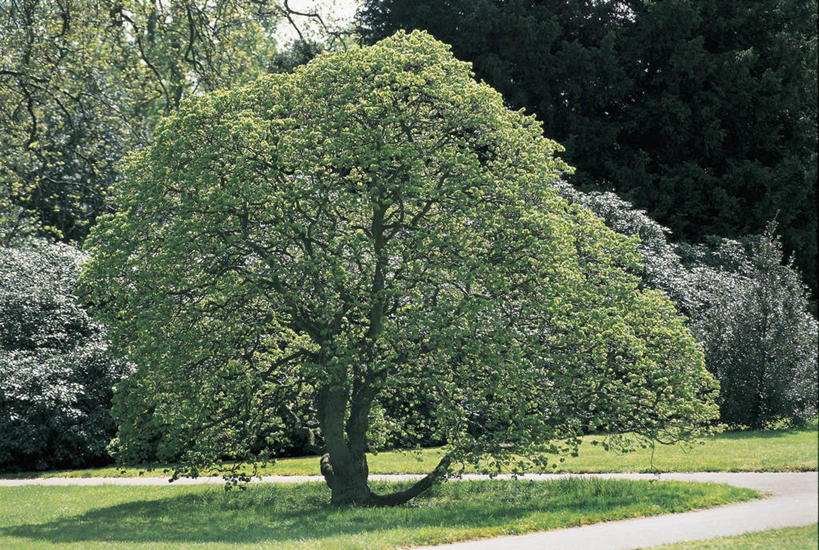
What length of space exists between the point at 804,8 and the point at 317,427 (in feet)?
81.3

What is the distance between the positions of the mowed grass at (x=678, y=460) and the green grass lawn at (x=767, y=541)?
4.98 metres

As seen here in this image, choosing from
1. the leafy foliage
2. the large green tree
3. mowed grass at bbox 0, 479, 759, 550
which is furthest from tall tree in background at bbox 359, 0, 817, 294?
mowed grass at bbox 0, 479, 759, 550

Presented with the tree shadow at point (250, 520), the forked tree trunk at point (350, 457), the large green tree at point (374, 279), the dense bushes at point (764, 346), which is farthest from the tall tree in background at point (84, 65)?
the dense bushes at point (764, 346)

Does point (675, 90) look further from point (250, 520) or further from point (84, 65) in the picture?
point (250, 520)

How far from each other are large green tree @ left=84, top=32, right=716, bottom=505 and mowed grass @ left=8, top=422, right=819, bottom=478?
191cm

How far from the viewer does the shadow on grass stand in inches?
451

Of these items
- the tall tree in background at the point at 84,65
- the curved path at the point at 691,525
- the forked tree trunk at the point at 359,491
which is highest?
the tall tree in background at the point at 84,65

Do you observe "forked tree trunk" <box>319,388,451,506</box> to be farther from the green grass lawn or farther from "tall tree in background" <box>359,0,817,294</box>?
"tall tree in background" <box>359,0,817,294</box>

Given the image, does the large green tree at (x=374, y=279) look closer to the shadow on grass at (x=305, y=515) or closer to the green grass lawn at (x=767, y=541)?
the shadow on grass at (x=305, y=515)

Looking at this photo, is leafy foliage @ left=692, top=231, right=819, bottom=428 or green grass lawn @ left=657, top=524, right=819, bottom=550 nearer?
green grass lawn @ left=657, top=524, right=819, bottom=550

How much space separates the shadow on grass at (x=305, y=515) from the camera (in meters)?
11.5

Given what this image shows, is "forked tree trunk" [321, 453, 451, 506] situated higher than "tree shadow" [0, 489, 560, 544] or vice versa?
"forked tree trunk" [321, 453, 451, 506]

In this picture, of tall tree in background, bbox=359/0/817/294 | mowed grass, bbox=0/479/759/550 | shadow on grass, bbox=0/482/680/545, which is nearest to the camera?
mowed grass, bbox=0/479/759/550

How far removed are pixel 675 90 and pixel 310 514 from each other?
24.7 metres
